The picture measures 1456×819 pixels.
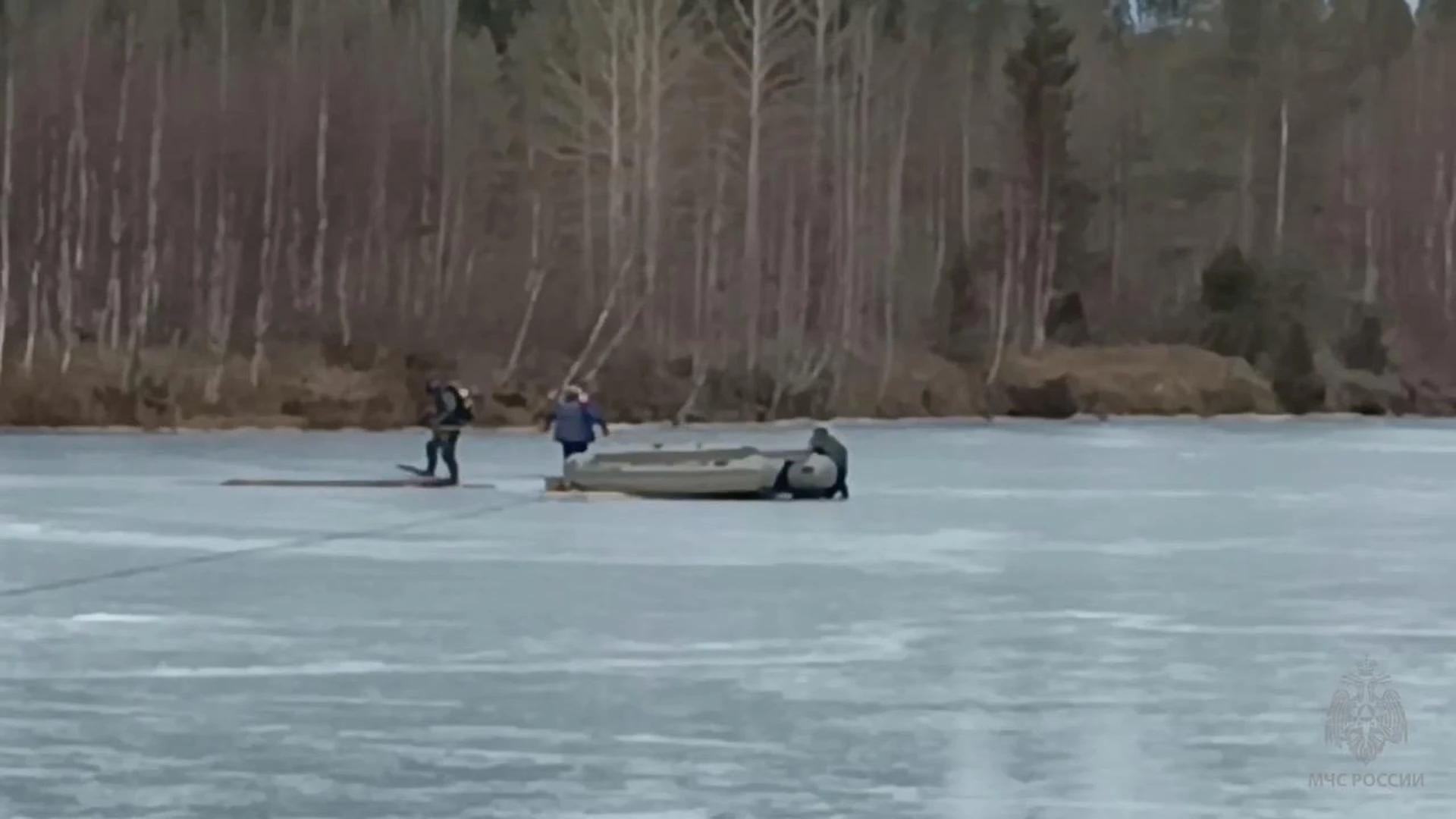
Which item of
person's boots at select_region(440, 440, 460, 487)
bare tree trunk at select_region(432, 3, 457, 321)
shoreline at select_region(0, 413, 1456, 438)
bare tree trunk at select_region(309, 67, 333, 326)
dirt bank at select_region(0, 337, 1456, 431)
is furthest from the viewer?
bare tree trunk at select_region(432, 3, 457, 321)

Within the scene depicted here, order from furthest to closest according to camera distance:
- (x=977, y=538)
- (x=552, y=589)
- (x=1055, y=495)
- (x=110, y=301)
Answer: (x=110, y=301)
(x=1055, y=495)
(x=977, y=538)
(x=552, y=589)

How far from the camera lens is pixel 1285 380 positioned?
48125mm

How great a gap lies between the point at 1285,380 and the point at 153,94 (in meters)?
22.9

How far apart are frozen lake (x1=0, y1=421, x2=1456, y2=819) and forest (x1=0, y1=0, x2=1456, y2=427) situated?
61.0ft

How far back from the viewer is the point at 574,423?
2320cm

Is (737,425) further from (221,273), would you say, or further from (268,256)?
(268,256)

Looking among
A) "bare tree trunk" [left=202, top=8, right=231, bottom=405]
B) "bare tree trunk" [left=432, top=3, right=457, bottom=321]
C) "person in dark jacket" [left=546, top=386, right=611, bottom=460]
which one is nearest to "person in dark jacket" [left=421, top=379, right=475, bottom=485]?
"person in dark jacket" [left=546, top=386, right=611, bottom=460]

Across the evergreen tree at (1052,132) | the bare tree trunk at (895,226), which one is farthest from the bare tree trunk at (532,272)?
the evergreen tree at (1052,132)

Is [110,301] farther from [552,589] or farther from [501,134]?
[552,589]

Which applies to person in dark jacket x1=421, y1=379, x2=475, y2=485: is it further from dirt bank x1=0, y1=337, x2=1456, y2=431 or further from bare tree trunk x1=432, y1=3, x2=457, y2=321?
bare tree trunk x1=432, y1=3, x2=457, y2=321

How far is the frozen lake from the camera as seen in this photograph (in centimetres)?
752

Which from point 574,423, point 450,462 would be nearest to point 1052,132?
point 574,423

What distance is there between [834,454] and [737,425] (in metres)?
16.9

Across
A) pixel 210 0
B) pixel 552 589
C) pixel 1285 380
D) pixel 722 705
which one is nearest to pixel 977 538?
pixel 552 589
